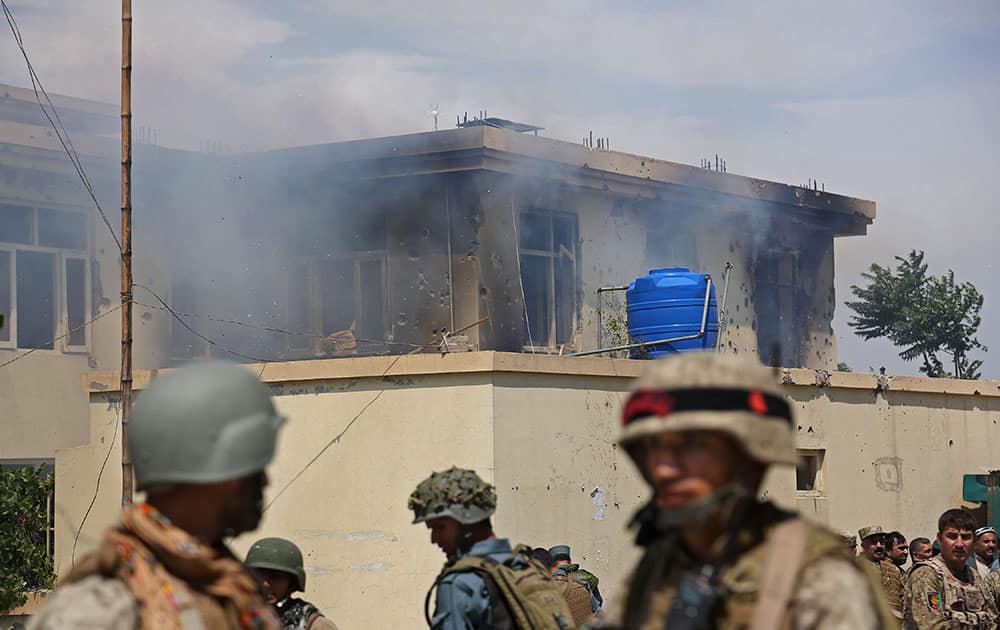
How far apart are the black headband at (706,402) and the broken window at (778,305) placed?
2020 cm

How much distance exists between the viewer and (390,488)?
13398 mm

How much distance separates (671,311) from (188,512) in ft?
48.2

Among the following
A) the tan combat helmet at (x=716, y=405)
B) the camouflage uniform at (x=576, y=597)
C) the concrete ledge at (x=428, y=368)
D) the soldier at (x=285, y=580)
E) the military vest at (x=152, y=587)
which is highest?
the tan combat helmet at (x=716, y=405)

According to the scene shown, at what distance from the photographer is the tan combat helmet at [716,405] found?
289 centimetres

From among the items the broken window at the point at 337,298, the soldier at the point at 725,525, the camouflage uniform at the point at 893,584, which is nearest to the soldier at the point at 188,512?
the soldier at the point at 725,525

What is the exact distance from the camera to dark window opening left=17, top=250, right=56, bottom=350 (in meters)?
19.3

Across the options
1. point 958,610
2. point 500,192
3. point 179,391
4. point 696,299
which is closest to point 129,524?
point 179,391

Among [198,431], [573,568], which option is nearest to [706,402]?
[198,431]

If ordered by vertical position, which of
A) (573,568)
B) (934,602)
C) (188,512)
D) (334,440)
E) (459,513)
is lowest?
(573,568)

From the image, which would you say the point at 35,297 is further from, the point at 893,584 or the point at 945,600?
the point at 945,600

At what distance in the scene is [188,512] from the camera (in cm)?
297

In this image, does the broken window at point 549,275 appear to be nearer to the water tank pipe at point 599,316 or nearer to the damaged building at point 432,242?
the damaged building at point 432,242

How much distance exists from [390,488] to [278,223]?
7478mm

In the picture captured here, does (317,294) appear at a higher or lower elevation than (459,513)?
higher
